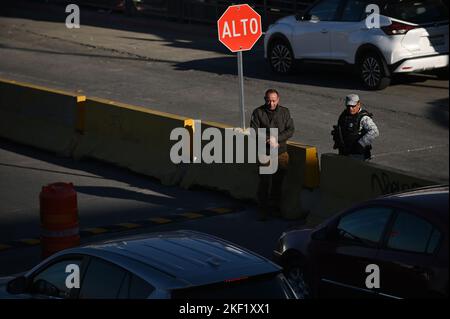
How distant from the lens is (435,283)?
8570 mm

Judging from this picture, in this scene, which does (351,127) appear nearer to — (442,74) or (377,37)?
(377,37)

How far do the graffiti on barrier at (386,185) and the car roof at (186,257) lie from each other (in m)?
4.04

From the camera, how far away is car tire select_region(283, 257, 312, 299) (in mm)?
10422

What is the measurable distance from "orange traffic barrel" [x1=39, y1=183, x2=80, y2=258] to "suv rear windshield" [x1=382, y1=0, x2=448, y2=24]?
1064 centimetres

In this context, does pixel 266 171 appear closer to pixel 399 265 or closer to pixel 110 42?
pixel 399 265

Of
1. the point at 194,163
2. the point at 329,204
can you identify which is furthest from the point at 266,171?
the point at 194,163

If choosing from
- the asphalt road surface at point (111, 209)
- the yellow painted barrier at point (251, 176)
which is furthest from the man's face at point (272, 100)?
the asphalt road surface at point (111, 209)

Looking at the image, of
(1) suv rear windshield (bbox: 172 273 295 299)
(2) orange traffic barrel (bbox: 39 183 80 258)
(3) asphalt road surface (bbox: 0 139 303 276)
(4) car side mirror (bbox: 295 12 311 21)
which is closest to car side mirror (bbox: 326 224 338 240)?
(1) suv rear windshield (bbox: 172 273 295 299)

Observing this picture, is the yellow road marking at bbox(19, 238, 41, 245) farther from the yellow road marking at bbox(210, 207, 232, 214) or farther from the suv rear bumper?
the suv rear bumper

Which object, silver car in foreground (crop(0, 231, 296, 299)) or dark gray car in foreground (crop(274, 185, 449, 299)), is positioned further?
dark gray car in foreground (crop(274, 185, 449, 299))

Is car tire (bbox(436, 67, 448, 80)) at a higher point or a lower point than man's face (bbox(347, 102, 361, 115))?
higher

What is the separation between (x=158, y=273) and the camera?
765 cm

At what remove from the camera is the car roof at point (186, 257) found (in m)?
7.60

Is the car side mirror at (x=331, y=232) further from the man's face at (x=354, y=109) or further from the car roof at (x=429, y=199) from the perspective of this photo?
the man's face at (x=354, y=109)
